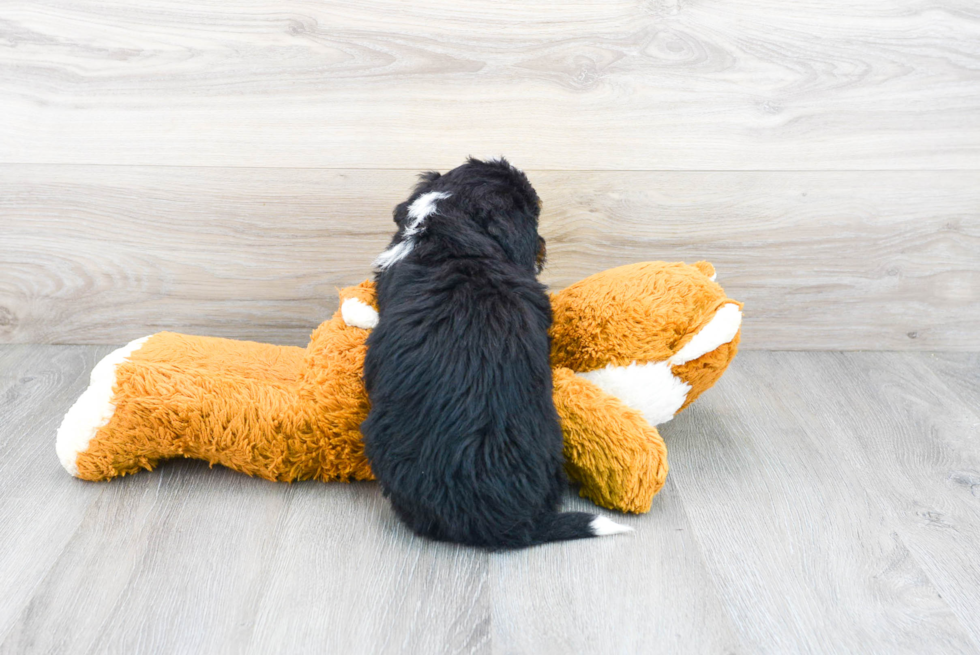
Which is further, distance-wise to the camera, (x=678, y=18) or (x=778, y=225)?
(x=778, y=225)

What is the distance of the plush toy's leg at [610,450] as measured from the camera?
91 cm

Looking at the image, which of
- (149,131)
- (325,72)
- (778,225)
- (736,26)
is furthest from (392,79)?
(778,225)

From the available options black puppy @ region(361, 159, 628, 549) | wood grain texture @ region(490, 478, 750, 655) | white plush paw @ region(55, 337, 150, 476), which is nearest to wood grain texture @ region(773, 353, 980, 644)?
wood grain texture @ region(490, 478, 750, 655)

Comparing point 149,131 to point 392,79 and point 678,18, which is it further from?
point 678,18

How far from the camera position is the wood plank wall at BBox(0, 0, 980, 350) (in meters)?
1.25

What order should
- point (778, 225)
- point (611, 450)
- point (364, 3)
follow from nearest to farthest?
point (611, 450)
point (364, 3)
point (778, 225)

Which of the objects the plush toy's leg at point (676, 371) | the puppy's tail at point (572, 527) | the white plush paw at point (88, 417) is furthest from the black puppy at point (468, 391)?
the white plush paw at point (88, 417)

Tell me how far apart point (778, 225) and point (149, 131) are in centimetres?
108

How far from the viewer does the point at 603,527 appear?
2.89 feet

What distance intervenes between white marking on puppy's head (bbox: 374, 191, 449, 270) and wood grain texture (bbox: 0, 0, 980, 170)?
0.34 meters

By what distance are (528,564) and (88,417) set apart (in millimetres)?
566

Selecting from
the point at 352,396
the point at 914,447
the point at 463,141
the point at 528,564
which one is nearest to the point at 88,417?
the point at 352,396

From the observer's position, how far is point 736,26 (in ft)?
4.11

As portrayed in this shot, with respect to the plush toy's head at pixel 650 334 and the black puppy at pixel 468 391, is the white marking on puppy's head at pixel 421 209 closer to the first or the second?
the black puppy at pixel 468 391
